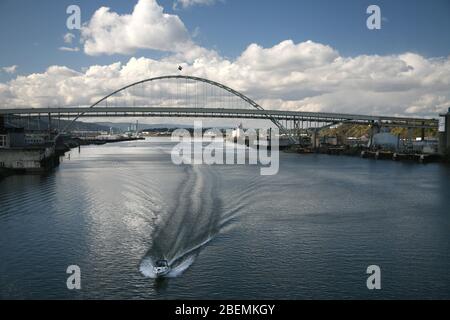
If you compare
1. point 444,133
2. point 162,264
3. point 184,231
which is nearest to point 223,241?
point 184,231

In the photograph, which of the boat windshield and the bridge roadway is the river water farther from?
the bridge roadway

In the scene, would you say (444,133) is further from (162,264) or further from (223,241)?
(162,264)

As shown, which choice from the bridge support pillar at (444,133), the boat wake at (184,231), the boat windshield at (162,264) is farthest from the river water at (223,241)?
the bridge support pillar at (444,133)

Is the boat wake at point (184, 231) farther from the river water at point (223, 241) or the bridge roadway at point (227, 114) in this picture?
the bridge roadway at point (227, 114)

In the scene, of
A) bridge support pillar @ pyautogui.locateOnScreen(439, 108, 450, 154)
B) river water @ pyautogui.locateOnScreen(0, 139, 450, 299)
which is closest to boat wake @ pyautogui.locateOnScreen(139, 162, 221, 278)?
river water @ pyautogui.locateOnScreen(0, 139, 450, 299)

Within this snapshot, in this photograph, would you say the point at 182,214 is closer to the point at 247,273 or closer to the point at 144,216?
the point at 144,216

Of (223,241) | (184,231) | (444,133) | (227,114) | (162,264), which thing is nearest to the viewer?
(162,264)
